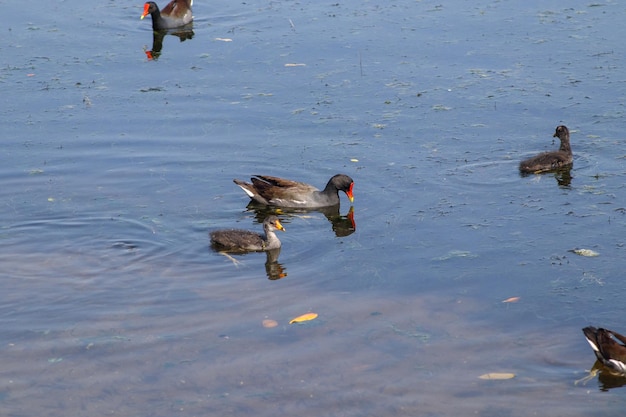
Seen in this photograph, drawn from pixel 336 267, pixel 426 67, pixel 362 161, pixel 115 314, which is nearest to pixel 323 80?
pixel 426 67

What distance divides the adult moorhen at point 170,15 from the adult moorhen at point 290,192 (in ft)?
29.2

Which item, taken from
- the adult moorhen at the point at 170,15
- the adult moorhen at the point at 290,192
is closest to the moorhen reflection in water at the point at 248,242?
the adult moorhen at the point at 290,192

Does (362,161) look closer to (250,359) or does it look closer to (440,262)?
(440,262)

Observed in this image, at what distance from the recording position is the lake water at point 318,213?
30.3 ft

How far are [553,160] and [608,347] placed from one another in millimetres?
5133

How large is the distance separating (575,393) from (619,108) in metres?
7.72

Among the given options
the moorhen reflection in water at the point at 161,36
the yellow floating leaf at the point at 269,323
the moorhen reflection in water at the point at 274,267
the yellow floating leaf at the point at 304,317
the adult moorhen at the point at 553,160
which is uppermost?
the moorhen reflection in water at the point at 161,36

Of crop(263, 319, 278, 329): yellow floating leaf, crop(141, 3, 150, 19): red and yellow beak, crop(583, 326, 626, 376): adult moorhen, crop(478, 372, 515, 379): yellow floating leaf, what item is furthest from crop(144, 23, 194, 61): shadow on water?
crop(583, 326, 626, 376): adult moorhen

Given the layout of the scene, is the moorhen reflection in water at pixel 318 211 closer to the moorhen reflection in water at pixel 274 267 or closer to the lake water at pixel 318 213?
the lake water at pixel 318 213

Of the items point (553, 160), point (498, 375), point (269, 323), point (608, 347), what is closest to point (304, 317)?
point (269, 323)

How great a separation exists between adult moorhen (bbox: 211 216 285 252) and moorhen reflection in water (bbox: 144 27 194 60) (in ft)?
27.5

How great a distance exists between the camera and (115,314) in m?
10.5

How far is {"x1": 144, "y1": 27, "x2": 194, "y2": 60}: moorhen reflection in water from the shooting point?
65.5 feet

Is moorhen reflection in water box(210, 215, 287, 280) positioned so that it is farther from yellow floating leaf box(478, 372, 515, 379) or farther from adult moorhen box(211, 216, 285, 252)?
yellow floating leaf box(478, 372, 515, 379)
